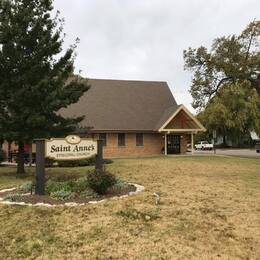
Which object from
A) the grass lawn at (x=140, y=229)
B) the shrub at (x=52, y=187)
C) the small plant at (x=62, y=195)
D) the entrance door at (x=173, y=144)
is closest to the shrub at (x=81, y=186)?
the small plant at (x=62, y=195)

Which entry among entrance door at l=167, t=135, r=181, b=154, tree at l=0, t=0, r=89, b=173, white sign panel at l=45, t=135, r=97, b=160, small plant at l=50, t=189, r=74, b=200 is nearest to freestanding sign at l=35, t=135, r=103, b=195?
white sign panel at l=45, t=135, r=97, b=160

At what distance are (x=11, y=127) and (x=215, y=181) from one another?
8.88 metres

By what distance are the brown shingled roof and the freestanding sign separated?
22176mm

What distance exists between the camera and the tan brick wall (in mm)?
36625

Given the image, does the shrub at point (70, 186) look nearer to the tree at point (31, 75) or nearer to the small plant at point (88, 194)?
the small plant at point (88, 194)

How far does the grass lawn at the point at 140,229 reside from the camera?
7.50m

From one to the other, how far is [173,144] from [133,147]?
13.8ft

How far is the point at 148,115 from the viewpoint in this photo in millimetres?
38625

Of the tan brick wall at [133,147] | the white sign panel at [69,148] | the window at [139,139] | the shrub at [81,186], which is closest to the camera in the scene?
the shrub at [81,186]

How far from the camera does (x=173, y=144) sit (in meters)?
39.2

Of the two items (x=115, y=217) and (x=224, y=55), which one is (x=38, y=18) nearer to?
(x=115, y=217)

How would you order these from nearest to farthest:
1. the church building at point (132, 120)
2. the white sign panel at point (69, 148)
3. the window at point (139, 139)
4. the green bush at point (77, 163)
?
1. the white sign panel at point (69, 148)
2. the green bush at point (77, 163)
3. the church building at point (132, 120)
4. the window at point (139, 139)

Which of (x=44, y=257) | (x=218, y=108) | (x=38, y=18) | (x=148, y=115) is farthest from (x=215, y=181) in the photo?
(x=148, y=115)

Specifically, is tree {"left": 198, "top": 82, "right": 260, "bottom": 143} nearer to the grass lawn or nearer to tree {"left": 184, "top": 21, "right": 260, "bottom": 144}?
tree {"left": 184, "top": 21, "right": 260, "bottom": 144}
